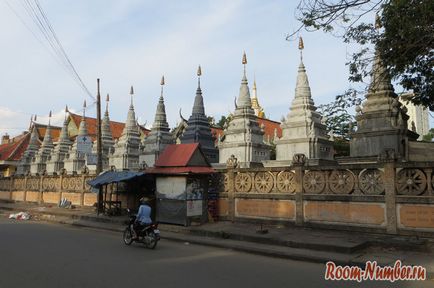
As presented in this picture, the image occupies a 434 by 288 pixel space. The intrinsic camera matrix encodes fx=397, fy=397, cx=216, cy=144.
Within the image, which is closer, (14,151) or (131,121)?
(131,121)

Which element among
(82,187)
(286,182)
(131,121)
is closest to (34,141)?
(131,121)

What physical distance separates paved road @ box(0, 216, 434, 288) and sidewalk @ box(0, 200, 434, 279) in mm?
563

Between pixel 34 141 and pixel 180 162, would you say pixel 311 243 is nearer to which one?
pixel 180 162

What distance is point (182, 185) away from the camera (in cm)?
1523

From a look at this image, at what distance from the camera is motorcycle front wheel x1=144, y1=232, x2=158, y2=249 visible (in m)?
11.5

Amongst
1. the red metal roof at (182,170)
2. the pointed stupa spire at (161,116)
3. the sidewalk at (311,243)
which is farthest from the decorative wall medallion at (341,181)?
the pointed stupa spire at (161,116)

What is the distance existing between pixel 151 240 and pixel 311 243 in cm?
455

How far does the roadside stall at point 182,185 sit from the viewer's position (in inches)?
596

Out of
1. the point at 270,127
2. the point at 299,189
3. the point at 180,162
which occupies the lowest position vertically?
the point at 299,189

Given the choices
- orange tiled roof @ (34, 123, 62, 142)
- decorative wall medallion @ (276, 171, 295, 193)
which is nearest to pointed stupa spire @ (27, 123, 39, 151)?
orange tiled roof @ (34, 123, 62, 142)

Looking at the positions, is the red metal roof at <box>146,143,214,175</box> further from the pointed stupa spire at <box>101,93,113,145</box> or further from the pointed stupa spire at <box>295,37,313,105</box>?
the pointed stupa spire at <box>101,93,113,145</box>

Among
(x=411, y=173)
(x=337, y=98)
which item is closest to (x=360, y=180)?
(x=411, y=173)

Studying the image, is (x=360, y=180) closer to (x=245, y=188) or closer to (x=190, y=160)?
(x=245, y=188)

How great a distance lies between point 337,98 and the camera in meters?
12.6
